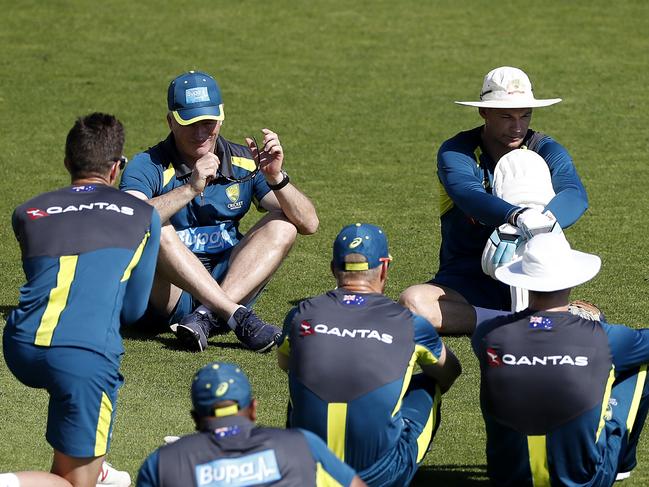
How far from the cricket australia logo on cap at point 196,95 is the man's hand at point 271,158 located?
1.24 feet

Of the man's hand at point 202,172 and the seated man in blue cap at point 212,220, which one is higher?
the man's hand at point 202,172

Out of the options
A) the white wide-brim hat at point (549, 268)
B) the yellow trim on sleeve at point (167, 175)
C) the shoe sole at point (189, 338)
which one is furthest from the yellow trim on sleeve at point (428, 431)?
the yellow trim on sleeve at point (167, 175)

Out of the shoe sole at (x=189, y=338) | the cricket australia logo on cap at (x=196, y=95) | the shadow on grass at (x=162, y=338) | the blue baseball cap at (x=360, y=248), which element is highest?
the cricket australia logo on cap at (x=196, y=95)

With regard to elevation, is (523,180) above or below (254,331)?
above

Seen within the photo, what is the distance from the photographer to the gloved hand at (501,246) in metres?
6.78

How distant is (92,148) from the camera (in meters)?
5.28

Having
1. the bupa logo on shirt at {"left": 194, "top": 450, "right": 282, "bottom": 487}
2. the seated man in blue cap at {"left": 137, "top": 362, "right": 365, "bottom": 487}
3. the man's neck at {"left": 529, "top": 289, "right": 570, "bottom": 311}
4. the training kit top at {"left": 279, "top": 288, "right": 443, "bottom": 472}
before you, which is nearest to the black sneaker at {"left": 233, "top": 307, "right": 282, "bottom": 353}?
the training kit top at {"left": 279, "top": 288, "right": 443, "bottom": 472}

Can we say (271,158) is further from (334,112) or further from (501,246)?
(334,112)

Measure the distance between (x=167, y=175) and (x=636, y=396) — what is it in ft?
10.5

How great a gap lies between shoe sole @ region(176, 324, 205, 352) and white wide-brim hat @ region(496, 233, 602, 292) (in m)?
2.35

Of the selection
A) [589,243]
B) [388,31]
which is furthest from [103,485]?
[388,31]

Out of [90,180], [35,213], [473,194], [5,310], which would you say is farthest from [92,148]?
[5,310]

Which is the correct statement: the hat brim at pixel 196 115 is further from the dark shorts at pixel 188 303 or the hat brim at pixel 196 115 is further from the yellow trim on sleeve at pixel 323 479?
the yellow trim on sleeve at pixel 323 479

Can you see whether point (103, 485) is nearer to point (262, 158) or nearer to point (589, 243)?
point (262, 158)
